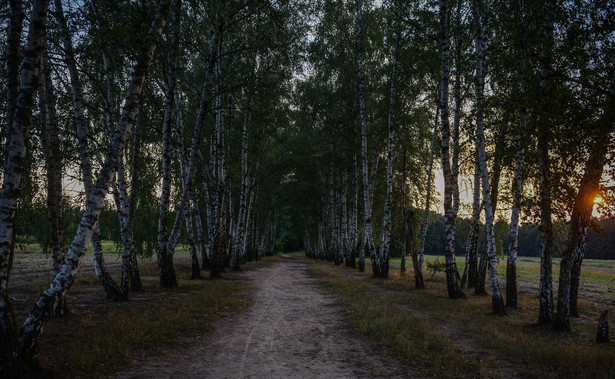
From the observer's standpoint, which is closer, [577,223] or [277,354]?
[277,354]

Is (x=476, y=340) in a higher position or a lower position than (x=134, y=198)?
lower

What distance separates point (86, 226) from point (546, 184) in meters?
10.9

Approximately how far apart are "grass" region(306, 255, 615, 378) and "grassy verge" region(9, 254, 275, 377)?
4.60 m

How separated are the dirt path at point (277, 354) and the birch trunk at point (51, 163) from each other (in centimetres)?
434

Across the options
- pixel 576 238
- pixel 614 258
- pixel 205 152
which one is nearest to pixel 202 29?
pixel 205 152

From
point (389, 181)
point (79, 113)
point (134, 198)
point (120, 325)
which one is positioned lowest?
point (120, 325)

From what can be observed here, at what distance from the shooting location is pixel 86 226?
584cm

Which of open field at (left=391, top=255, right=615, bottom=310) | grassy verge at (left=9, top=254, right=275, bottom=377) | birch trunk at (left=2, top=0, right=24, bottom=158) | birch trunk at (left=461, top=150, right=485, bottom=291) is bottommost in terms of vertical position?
open field at (left=391, top=255, right=615, bottom=310)

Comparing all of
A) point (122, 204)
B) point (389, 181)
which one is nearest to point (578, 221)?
point (389, 181)

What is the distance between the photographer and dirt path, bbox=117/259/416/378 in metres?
6.07

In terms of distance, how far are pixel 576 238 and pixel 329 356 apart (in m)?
7.07

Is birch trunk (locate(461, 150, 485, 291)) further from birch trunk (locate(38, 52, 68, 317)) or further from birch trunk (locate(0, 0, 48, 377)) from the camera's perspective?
birch trunk (locate(0, 0, 48, 377))

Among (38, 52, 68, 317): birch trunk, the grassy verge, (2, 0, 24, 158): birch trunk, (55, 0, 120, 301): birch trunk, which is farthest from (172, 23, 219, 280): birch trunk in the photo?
(2, 0, 24, 158): birch trunk

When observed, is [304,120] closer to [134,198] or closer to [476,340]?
[134,198]
